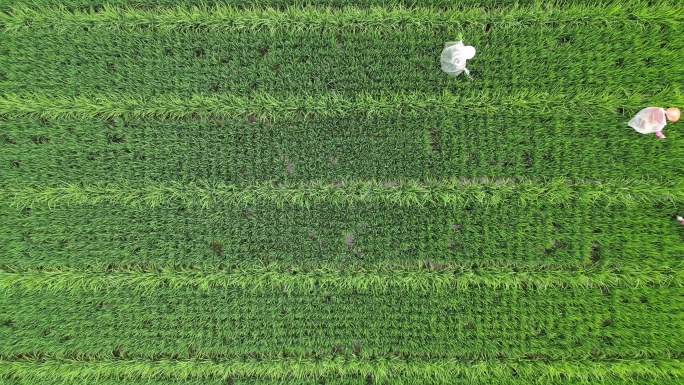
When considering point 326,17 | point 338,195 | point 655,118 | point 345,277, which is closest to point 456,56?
point 326,17

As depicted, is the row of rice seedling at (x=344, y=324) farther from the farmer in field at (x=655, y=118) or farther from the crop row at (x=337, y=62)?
the crop row at (x=337, y=62)

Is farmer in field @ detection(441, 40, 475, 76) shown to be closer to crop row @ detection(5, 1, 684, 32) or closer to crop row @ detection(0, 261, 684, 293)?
crop row @ detection(5, 1, 684, 32)

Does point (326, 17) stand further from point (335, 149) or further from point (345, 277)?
point (345, 277)

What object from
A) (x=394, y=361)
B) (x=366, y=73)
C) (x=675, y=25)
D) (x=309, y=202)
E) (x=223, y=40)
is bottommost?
(x=394, y=361)

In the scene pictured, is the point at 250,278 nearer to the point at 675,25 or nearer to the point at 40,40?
the point at 40,40

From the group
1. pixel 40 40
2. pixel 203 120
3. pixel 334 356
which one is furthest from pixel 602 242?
pixel 40 40
